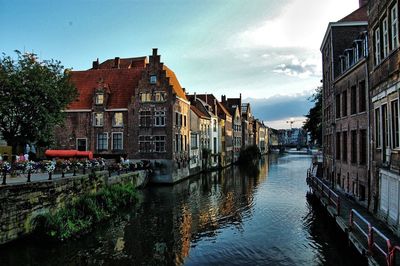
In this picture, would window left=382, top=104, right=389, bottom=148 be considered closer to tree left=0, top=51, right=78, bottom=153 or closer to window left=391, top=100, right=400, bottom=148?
window left=391, top=100, right=400, bottom=148

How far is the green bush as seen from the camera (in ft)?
54.5

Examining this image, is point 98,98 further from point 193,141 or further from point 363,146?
point 363,146

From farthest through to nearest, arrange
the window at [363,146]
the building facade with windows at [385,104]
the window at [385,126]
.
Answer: the window at [363,146] → the window at [385,126] → the building facade with windows at [385,104]

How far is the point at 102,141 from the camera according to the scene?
4034 cm

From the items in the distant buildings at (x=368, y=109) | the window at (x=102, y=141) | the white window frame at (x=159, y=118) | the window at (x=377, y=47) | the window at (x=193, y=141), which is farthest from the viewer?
the window at (x=193, y=141)

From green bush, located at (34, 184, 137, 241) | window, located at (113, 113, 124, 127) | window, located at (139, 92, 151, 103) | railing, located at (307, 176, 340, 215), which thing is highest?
window, located at (139, 92, 151, 103)

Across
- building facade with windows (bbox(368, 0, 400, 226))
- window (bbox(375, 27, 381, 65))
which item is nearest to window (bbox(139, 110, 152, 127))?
building facade with windows (bbox(368, 0, 400, 226))

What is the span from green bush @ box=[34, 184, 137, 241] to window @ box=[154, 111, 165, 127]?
13217 millimetres

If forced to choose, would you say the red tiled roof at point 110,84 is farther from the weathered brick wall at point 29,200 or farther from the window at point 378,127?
the window at point 378,127

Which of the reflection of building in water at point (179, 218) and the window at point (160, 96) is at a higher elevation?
the window at point (160, 96)

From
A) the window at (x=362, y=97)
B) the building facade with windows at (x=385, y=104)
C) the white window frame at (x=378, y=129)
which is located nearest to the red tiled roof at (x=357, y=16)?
the window at (x=362, y=97)

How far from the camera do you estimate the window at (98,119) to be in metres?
40.4

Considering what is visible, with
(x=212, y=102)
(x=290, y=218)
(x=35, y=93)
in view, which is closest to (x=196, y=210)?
(x=290, y=218)

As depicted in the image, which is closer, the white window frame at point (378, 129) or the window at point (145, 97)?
the white window frame at point (378, 129)
